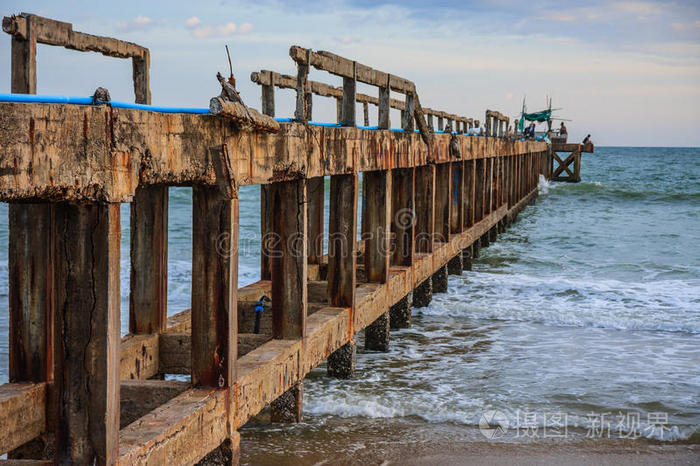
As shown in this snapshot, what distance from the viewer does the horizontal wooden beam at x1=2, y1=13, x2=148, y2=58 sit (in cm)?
509

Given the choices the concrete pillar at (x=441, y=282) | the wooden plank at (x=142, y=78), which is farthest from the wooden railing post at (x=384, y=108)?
the concrete pillar at (x=441, y=282)

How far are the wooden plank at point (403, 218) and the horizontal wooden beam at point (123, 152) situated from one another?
407 cm

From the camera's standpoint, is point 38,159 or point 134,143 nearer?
point 38,159

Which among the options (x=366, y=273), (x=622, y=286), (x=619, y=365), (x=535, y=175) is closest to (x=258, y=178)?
(x=366, y=273)

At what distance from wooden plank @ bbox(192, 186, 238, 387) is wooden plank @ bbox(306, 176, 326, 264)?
4.98m

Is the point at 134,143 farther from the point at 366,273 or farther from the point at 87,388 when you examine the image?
the point at 366,273

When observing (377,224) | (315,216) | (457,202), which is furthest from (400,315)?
(457,202)

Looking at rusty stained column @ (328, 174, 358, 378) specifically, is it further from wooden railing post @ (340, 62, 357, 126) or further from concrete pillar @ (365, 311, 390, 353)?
concrete pillar @ (365, 311, 390, 353)

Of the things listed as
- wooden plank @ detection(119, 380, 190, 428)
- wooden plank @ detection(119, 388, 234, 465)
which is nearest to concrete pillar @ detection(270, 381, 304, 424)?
wooden plank @ detection(119, 388, 234, 465)

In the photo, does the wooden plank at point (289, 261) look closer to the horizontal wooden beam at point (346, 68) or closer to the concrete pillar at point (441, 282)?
the horizontal wooden beam at point (346, 68)

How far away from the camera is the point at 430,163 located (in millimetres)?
10930

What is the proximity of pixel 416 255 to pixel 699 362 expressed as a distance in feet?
A: 12.6

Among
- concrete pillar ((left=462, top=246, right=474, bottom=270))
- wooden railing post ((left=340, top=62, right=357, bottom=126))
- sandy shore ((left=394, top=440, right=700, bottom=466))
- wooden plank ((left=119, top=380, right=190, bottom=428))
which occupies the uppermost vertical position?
wooden railing post ((left=340, top=62, right=357, bottom=126))

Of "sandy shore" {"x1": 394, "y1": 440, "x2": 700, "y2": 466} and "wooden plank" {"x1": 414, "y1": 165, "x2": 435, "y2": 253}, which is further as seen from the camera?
"wooden plank" {"x1": 414, "y1": 165, "x2": 435, "y2": 253}
